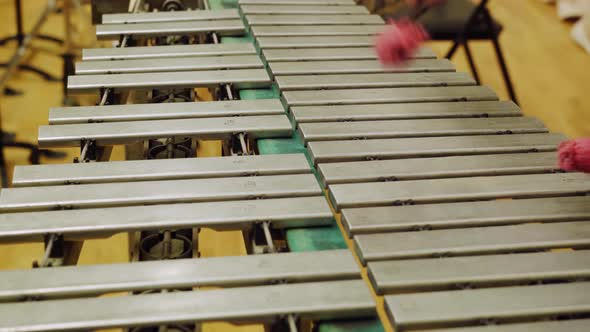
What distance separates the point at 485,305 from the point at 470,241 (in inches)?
8.4

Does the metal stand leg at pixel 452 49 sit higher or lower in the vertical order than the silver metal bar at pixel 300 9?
higher

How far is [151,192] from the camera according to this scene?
60.7 inches

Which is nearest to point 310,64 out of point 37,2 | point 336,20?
point 336,20

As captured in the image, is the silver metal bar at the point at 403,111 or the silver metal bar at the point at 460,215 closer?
the silver metal bar at the point at 460,215

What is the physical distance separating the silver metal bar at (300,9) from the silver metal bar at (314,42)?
0.27m

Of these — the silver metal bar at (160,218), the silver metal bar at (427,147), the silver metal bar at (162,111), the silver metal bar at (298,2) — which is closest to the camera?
the silver metal bar at (160,218)

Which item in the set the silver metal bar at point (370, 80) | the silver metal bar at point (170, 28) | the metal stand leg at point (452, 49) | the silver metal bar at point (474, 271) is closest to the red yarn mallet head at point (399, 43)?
the silver metal bar at point (370, 80)

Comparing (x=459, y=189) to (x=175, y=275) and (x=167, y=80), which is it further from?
(x=167, y=80)

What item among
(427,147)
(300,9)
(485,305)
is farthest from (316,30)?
(485,305)

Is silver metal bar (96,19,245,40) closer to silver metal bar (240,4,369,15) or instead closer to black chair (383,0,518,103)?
silver metal bar (240,4,369,15)

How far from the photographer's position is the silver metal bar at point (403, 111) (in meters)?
1.92

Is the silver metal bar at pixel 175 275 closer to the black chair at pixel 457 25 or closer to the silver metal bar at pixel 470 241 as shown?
the silver metal bar at pixel 470 241

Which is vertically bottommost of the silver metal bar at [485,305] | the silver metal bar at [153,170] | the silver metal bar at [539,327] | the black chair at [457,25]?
the silver metal bar at [539,327]

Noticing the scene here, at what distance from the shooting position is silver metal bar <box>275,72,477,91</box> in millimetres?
2090
